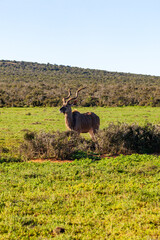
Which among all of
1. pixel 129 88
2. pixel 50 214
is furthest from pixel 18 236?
pixel 129 88

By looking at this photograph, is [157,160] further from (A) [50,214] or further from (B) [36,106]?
(B) [36,106]

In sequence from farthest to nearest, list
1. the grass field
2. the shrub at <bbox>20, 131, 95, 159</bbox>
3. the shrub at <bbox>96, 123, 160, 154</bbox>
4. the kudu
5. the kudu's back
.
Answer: the kudu's back, the kudu, the shrub at <bbox>96, 123, 160, 154</bbox>, the shrub at <bbox>20, 131, 95, 159</bbox>, the grass field

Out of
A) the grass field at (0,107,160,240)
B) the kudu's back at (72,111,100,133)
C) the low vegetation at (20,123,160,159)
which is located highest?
the kudu's back at (72,111,100,133)

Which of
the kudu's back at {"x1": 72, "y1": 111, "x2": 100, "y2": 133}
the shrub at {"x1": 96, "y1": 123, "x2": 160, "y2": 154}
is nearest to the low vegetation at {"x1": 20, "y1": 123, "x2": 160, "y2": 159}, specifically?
the shrub at {"x1": 96, "y1": 123, "x2": 160, "y2": 154}

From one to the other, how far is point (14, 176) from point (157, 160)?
4440 mm

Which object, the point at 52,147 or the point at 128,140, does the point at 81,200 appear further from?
the point at 128,140

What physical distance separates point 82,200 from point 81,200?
0.07ft

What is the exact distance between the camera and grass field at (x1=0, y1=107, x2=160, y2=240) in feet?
16.2

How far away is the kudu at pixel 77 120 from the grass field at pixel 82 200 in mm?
3797

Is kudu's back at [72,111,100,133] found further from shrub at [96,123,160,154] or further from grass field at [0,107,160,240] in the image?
grass field at [0,107,160,240]

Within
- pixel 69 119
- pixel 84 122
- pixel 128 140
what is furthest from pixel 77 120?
pixel 128 140

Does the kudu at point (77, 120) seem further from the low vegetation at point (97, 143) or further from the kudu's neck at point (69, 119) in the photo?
the low vegetation at point (97, 143)

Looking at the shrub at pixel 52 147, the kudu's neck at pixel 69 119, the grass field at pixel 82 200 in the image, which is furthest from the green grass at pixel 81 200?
the kudu's neck at pixel 69 119

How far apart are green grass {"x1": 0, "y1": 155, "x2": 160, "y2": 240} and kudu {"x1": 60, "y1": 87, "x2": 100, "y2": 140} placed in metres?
4.13
